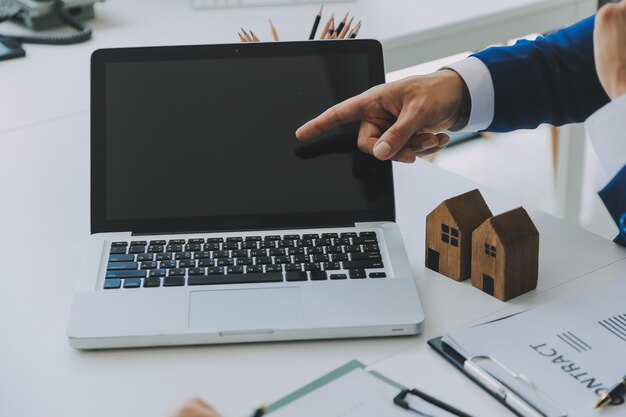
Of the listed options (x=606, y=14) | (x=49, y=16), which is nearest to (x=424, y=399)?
(x=606, y=14)

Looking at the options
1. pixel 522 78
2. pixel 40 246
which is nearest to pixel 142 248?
pixel 40 246

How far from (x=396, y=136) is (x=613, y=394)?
1.39 ft

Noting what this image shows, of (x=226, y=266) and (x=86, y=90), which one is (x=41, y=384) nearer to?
(x=226, y=266)

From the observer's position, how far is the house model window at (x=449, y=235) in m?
0.96

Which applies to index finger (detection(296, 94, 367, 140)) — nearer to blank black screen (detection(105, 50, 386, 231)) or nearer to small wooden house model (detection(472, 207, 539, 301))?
blank black screen (detection(105, 50, 386, 231))

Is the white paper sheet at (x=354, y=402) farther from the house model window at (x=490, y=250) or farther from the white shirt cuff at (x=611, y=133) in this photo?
the white shirt cuff at (x=611, y=133)

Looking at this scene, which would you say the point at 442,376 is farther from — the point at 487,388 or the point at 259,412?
the point at 259,412

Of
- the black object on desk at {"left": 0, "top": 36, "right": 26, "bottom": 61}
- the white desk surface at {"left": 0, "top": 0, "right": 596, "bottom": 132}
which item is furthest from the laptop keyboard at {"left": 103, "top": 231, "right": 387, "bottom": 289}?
the black object on desk at {"left": 0, "top": 36, "right": 26, "bottom": 61}

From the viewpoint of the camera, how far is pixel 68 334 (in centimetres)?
87

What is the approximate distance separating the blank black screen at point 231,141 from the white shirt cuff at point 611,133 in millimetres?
253

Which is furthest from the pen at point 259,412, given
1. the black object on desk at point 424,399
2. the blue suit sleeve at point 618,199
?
the blue suit sleeve at point 618,199

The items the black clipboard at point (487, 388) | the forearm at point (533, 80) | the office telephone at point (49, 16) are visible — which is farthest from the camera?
the office telephone at point (49, 16)

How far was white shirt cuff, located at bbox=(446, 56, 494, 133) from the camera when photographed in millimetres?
1191

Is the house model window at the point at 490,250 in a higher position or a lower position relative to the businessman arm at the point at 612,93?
lower
